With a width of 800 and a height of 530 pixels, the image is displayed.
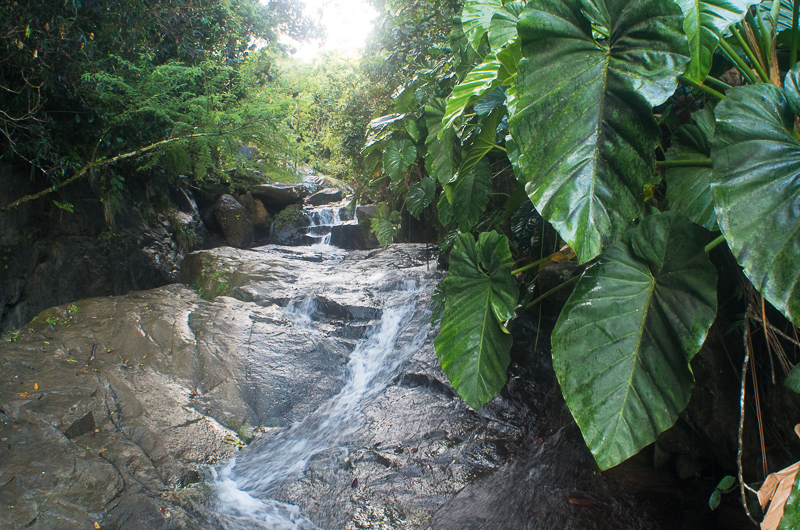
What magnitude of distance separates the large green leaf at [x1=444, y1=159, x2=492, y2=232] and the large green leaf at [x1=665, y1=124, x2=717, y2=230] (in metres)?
0.96

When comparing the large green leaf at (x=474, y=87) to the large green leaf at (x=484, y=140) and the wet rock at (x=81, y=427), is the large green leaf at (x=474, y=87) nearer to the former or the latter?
the large green leaf at (x=484, y=140)

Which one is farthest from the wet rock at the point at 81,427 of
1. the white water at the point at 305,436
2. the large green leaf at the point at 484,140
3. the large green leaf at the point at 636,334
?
the large green leaf at the point at 636,334

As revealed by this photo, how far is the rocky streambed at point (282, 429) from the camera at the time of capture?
2.21 metres

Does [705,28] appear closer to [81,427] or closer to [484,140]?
[484,140]

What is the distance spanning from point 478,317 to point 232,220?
25.3 feet

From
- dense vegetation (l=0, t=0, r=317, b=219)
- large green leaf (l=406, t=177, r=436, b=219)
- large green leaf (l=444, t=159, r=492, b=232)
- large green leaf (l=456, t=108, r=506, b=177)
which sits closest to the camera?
large green leaf (l=456, t=108, r=506, b=177)

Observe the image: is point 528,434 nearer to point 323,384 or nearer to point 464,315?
point 464,315

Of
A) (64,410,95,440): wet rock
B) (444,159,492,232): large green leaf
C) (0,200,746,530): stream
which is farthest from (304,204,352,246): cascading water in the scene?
(444,159,492,232): large green leaf

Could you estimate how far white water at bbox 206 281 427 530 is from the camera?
2.61m

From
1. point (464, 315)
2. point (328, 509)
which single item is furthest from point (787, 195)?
point (328, 509)

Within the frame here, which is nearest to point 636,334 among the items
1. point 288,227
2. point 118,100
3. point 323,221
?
point 118,100

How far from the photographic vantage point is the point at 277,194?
30.7 feet

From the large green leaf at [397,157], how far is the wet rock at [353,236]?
455 centimetres

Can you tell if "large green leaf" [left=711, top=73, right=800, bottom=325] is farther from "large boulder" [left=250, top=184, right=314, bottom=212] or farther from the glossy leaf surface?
"large boulder" [left=250, top=184, right=314, bottom=212]
